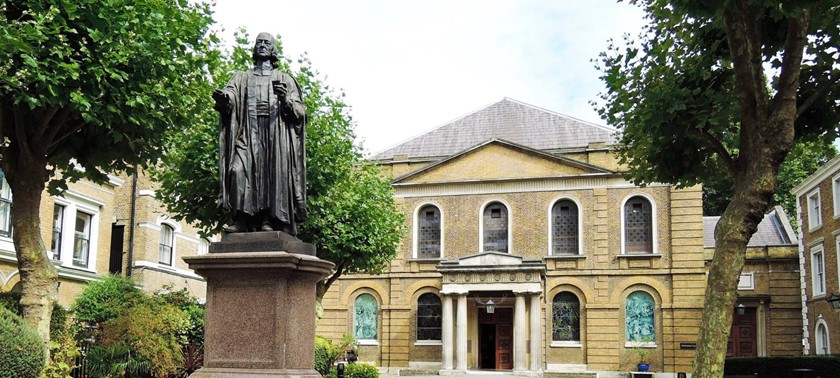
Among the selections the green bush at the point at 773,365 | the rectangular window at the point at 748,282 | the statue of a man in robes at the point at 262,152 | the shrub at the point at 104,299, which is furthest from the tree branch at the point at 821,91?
the rectangular window at the point at 748,282

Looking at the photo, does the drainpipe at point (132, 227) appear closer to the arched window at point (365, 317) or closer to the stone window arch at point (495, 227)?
the arched window at point (365, 317)

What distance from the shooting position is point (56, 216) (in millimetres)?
24609

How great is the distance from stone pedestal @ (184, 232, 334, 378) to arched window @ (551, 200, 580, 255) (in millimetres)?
27764

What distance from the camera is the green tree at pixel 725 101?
11.7 metres

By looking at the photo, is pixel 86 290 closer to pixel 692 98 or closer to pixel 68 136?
pixel 68 136

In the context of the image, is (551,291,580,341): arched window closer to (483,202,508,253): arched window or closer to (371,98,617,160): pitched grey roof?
(483,202,508,253): arched window

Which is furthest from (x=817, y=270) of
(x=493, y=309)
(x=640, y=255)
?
(x=493, y=309)

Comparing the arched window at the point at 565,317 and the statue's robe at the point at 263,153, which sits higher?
the statue's robe at the point at 263,153

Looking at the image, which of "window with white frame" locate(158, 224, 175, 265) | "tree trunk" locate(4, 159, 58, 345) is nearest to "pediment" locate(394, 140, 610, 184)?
"window with white frame" locate(158, 224, 175, 265)

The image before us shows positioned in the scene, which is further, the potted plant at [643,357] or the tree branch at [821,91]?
the potted plant at [643,357]

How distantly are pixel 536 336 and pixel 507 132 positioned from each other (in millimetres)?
10545

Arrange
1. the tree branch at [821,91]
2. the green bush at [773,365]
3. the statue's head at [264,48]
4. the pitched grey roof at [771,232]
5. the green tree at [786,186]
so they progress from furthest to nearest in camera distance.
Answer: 1. the green tree at [786,186]
2. the pitched grey roof at [771,232]
3. the green bush at [773,365]
4. the tree branch at [821,91]
5. the statue's head at [264,48]

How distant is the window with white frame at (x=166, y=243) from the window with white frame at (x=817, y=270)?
79.2ft

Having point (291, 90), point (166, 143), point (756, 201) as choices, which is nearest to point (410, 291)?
point (166, 143)
